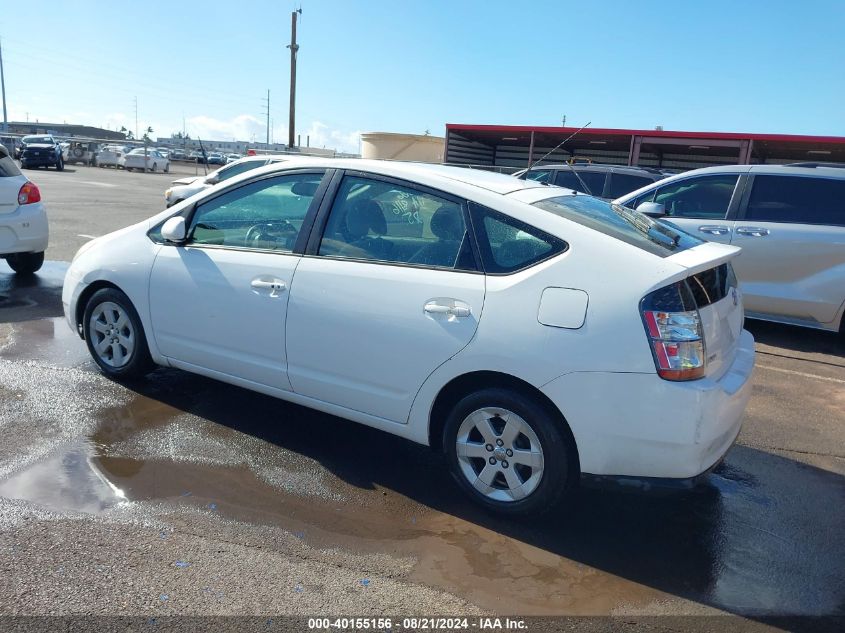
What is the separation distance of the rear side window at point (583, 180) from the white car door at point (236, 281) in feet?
28.0

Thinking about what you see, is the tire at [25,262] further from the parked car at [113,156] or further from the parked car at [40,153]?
the parked car at [113,156]

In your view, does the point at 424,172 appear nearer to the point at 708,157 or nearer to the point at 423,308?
the point at 423,308

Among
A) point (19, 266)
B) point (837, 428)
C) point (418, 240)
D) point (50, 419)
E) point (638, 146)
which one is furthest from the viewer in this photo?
point (638, 146)

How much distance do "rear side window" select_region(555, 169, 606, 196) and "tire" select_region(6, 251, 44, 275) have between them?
314 inches

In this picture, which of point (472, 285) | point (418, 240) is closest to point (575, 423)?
point (472, 285)

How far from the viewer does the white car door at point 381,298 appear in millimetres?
3434

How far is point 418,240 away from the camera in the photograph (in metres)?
3.68

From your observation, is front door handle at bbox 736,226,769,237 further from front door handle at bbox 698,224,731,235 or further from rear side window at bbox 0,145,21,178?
rear side window at bbox 0,145,21,178

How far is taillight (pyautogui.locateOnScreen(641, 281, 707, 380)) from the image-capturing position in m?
3.00

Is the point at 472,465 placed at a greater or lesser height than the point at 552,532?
greater

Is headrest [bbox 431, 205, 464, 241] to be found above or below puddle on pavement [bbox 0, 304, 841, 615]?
above

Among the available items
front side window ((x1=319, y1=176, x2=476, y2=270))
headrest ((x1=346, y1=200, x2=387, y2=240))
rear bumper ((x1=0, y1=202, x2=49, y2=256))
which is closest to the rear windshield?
front side window ((x1=319, y1=176, x2=476, y2=270))

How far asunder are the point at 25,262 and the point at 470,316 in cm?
700

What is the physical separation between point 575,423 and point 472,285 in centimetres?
80
